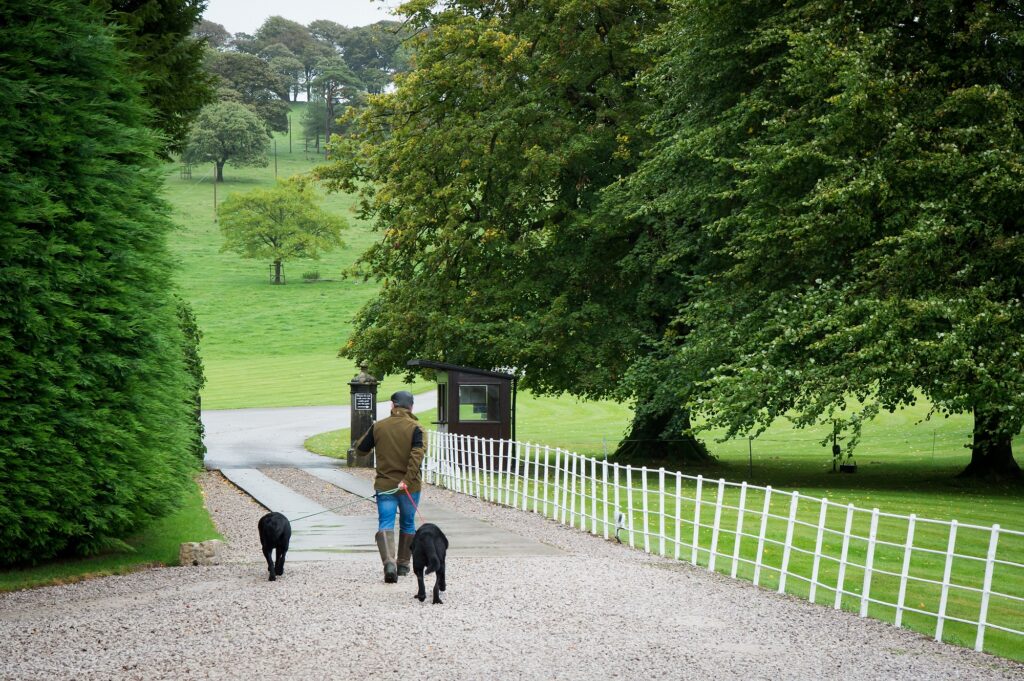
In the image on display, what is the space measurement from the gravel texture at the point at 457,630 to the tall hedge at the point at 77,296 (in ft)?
3.45

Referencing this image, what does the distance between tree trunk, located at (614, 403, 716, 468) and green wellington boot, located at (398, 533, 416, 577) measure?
1927 cm

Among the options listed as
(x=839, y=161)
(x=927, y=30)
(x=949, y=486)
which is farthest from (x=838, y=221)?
(x=949, y=486)

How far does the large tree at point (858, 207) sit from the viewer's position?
63.2 feet

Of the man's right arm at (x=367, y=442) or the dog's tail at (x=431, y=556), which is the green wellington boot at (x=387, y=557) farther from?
the dog's tail at (x=431, y=556)

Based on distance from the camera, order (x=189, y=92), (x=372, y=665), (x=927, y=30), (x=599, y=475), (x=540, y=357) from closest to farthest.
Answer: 1. (x=372, y=665)
2. (x=189, y=92)
3. (x=927, y=30)
4. (x=540, y=357)
5. (x=599, y=475)

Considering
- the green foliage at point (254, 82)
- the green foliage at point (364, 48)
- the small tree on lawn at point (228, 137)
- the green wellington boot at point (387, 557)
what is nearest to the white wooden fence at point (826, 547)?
the green wellington boot at point (387, 557)

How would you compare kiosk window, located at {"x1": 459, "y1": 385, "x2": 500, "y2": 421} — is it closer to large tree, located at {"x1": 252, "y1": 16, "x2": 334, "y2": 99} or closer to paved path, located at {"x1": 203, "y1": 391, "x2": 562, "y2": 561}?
paved path, located at {"x1": 203, "y1": 391, "x2": 562, "y2": 561}

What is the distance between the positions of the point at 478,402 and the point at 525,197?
17.7 feet

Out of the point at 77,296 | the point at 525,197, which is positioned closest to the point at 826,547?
the point at 77,296

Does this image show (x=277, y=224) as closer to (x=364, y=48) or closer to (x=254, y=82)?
(x=254, y=82)

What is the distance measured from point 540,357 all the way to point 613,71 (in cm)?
750

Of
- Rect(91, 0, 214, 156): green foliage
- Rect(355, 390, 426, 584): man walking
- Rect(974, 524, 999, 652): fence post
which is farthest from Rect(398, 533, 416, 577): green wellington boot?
Rect(91, 0, 214, 156): green foliage

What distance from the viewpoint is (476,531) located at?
1588 centimetres

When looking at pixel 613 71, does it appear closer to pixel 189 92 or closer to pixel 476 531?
pixel 189 92
